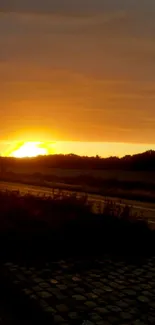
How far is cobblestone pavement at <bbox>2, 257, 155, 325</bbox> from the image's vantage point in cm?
622

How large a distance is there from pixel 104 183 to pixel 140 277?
30.3 m

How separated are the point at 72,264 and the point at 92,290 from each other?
1565mm

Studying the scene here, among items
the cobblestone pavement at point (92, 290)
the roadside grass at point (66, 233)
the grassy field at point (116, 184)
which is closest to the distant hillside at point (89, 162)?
the grassy field at point (116, 184)

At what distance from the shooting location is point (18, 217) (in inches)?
420

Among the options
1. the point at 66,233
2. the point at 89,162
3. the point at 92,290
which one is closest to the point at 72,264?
the point at 66,233

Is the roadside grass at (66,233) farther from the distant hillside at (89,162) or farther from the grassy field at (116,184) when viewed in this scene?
the distant hillside at (89,162)

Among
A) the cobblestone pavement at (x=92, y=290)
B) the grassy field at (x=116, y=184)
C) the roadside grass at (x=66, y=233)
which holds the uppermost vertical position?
the grassy field at (x=116, y=184)

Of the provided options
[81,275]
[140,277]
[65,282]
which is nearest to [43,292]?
[65,282]

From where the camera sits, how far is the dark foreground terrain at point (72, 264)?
6.44 metres

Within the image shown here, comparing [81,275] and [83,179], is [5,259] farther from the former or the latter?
[83,179]

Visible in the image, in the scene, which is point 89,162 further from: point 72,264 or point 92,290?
point 92,290

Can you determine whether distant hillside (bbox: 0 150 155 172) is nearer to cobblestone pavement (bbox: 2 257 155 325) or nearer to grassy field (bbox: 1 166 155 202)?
grassy field (bbox: 1 166 155 202)

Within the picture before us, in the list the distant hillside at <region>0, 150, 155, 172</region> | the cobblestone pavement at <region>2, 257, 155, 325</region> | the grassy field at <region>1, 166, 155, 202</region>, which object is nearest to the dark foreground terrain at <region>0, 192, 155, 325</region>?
the cobblestone pavement at <region>2, 257, 155, 325</region>

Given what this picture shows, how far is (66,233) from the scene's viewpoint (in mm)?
10031
